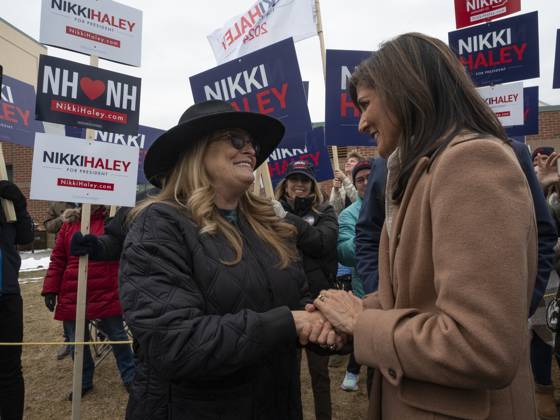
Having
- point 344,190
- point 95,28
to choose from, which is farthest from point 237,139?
point 344,190

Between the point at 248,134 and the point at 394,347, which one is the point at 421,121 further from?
the point at 248,134

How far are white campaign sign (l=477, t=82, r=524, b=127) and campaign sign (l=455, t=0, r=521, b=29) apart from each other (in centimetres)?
79

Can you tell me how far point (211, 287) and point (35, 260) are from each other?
15.0 meters

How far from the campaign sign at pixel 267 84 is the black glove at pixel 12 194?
5.79 ft

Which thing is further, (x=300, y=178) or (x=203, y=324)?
(x=300, y=178)

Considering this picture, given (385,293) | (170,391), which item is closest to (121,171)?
(170,391)

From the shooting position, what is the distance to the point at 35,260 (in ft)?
45.1

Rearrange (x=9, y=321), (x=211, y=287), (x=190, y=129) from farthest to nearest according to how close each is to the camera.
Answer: (x=9, y=321)
(x=190, y=129)
(x=211, y=287)

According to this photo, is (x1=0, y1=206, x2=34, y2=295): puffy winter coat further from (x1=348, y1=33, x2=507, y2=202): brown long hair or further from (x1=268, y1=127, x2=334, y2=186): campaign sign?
(x1=348, y1=33, x2=507, y2=202): brown long hair

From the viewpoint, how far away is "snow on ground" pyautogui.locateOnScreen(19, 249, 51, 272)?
495 inches

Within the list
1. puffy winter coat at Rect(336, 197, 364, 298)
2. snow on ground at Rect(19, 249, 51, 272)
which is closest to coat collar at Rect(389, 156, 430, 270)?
puffy winter coat at Rect(336, 197, 364, 298)

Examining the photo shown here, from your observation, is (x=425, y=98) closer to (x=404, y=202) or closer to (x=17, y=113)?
(x=404, y=202)

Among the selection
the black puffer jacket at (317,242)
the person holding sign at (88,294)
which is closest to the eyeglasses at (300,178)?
the black puffer jacket at (317,242)

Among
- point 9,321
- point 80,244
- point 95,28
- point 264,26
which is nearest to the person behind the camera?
point 9,321
